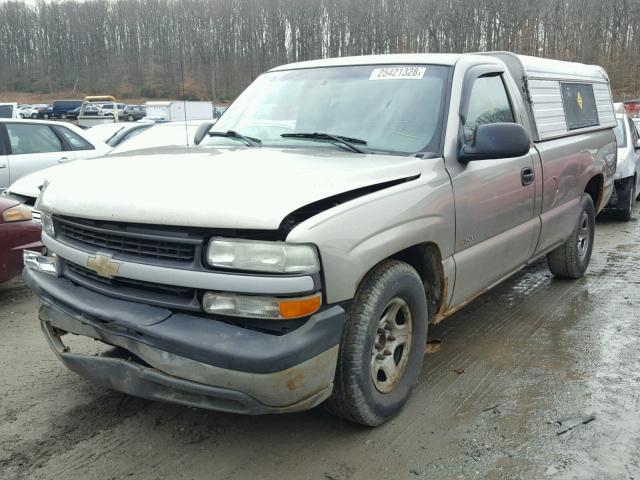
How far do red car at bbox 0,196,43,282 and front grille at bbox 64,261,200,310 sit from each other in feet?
8.43

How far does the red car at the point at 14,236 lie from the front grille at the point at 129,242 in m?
2.42

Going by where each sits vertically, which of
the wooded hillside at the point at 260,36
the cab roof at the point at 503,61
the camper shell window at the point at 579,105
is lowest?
the camper shell window at the point at 579,105

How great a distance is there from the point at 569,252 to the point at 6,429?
191 inches

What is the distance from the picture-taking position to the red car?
513cm

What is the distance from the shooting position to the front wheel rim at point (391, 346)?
10.1 feet

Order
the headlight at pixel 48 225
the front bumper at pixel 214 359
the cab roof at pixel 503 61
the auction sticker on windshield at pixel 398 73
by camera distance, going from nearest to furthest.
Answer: the front bumper at pixel 214 359 → the headlight at pixel 48 225 → the auction sticker on windshield at pixel 398 73 → the cab roof at pixel 503 61

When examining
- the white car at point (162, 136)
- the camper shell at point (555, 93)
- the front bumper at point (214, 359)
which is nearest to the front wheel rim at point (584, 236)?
the camper shell at point (555, 93)

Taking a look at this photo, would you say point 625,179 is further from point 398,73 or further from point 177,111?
point 177,111

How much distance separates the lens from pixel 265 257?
247cm

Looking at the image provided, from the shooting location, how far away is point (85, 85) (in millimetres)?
82625

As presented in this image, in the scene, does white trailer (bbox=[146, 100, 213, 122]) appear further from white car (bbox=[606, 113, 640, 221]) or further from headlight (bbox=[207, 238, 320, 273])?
headlight (bbox=[207, 238, 320, 273])

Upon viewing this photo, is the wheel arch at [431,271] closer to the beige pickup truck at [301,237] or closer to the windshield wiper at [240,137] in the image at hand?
the beige pickup truck at [301,237]

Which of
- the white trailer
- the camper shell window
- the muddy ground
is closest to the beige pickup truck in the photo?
the muddy ground

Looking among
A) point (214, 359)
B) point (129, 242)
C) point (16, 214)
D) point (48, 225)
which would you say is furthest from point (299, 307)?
point (16, 214)
